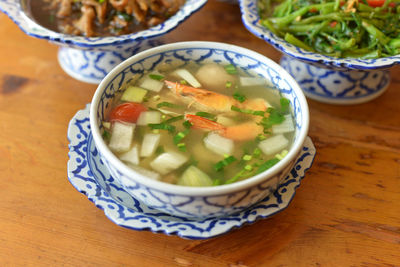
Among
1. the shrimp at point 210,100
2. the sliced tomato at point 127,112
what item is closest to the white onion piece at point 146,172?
the sliced tomato at point 127,112

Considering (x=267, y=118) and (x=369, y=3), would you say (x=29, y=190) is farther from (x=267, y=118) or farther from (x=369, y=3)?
(x=369, y=3)

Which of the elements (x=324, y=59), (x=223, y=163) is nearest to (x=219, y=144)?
(x=223, y=163)

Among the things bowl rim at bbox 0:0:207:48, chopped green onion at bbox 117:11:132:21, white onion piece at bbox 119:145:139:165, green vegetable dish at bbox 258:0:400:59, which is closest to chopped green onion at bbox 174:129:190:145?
white onion piece at bbox 119:145:139:165

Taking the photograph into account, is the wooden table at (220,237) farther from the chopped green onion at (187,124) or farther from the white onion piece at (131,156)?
the chopped green onion at (187,124)

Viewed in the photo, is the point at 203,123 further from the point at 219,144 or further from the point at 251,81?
the point at 251,81

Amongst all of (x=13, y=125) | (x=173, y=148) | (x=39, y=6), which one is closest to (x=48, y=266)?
(x=173, y=148)

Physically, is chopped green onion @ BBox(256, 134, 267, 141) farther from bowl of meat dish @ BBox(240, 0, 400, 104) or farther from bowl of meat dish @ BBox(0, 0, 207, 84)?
bowl of meat dish @ BBox(0, 0, 207, 84)
